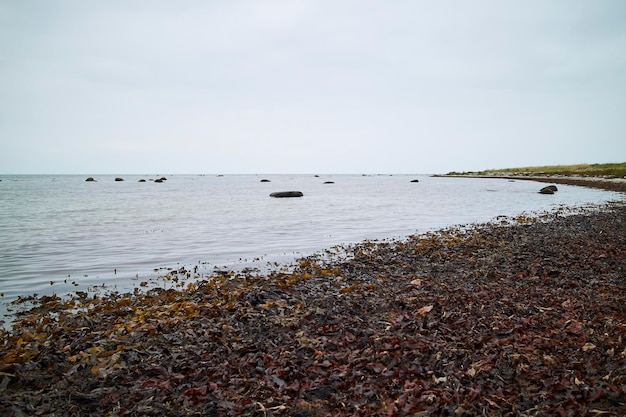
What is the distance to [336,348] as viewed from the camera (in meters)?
5.46

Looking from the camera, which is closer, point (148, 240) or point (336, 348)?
point (336, 348)

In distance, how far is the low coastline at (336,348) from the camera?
13.7 feet

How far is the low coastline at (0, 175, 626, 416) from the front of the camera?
4.18 m

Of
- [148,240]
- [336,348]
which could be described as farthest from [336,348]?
[148,240]

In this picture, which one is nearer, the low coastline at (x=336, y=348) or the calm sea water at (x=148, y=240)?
the low coastline at (x=336, y=348)

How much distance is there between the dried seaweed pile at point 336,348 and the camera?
4168 millimetres

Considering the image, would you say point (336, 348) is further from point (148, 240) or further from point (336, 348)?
point (148, 240)

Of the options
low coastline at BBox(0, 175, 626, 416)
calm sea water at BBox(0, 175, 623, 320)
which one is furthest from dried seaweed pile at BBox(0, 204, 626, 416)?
calm sea water at BBox(0, 175, 623, 320)

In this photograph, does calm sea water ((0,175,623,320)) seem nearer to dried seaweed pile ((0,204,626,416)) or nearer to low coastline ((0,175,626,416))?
dried seaweed pile ((0,204,626,416))

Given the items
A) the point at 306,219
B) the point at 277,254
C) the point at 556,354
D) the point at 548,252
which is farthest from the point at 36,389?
the point at 306,219

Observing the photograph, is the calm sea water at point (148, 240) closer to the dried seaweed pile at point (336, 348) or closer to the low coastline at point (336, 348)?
the dried seaweed pile at point (336, 348)

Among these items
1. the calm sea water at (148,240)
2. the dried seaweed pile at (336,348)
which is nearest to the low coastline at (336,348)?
the dried seaweed pile at (336,348)

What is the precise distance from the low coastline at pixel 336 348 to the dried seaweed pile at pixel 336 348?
2cm

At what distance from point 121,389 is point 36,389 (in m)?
1.06
